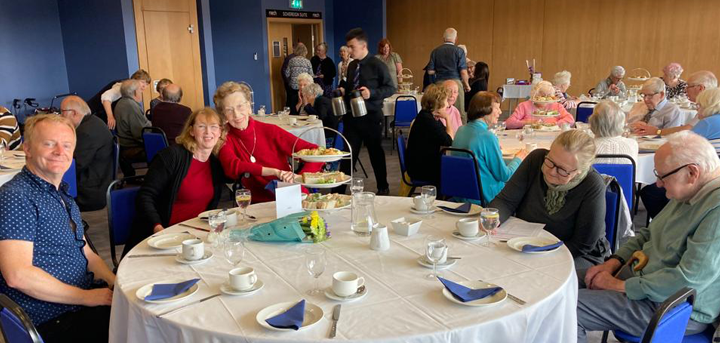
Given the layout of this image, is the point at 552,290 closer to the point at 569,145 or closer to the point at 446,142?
the point at 569,145

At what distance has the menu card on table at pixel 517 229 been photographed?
2.39m

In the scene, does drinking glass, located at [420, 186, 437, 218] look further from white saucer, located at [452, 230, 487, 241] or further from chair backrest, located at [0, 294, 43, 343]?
chair backrest, located at [0, 294, 43, 343]

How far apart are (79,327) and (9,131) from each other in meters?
4.22

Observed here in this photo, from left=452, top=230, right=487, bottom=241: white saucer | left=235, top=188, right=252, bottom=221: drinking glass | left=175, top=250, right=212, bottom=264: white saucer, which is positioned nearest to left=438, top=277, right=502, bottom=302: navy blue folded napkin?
left=452, top=230, right=487, bottom=241: white saucer

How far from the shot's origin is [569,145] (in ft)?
8.27

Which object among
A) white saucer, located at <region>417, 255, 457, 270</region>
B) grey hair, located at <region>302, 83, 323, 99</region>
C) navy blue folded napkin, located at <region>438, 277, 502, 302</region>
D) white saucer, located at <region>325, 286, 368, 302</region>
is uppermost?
grey hair, located at <region>302, 83, 323, 99</region>

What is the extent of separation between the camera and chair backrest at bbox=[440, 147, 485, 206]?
3.75 meters

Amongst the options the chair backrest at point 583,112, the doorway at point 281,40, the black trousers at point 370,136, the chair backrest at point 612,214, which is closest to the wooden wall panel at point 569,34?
the doorway at point 281,40

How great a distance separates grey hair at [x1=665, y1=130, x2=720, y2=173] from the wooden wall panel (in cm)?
961

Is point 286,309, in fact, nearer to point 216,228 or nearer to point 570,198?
point 216,228

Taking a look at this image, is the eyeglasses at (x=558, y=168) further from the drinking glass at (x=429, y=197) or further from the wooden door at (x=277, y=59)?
the wooden door at (x=277, y=59)

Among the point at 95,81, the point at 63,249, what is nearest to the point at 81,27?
the point at 95,81

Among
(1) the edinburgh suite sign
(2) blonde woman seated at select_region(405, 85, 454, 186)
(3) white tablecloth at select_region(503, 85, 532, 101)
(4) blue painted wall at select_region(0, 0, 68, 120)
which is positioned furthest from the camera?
(1) the edinburgh suite sign

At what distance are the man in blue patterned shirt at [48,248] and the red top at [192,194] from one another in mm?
803
